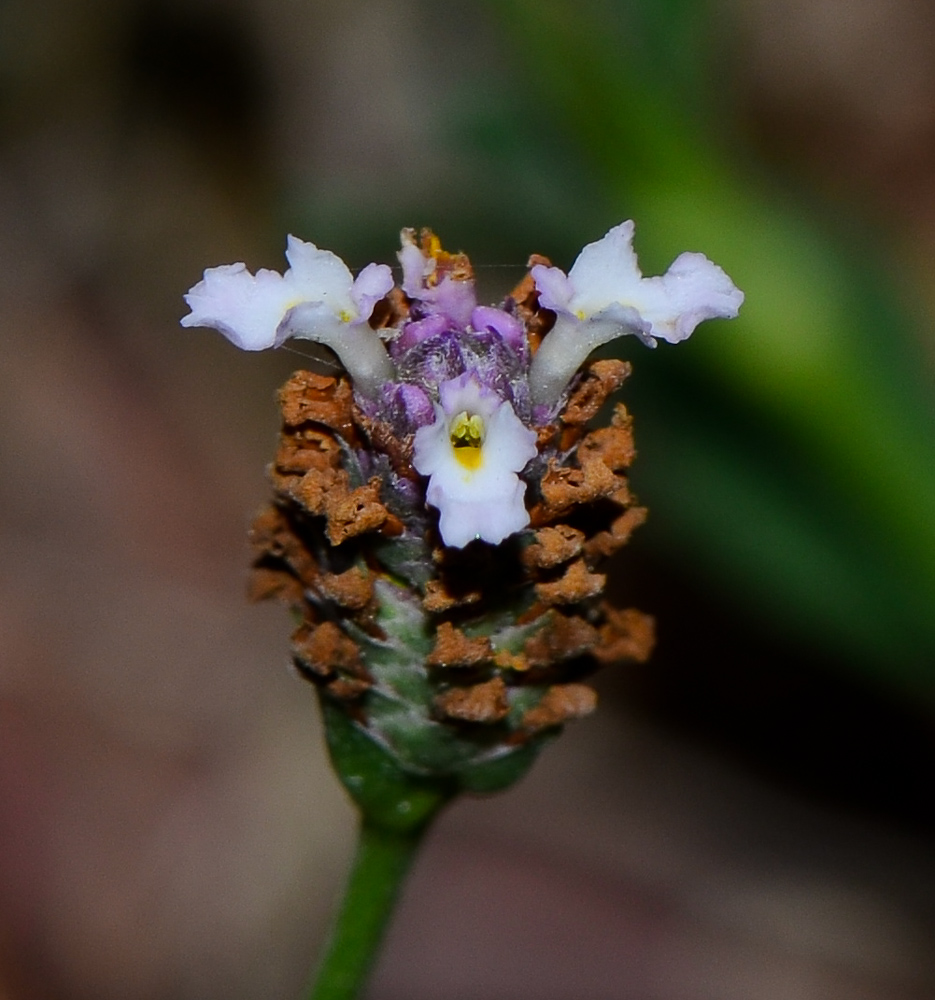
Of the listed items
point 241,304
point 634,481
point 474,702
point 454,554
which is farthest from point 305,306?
point 634,481

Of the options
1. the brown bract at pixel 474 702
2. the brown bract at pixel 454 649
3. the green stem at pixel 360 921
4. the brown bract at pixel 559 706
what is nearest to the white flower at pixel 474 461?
the brown bract at pixel 454 649

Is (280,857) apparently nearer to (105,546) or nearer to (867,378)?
(105,546)

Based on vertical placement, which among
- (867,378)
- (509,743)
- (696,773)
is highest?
(867,378)

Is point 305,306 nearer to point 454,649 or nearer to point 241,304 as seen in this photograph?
point 241,304

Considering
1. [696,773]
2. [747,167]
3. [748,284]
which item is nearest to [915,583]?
[748,284]

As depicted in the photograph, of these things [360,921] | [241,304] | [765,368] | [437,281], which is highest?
[765,368]

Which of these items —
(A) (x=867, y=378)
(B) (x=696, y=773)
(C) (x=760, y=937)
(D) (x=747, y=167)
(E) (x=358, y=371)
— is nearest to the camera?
(E) (x=358, y=371)
